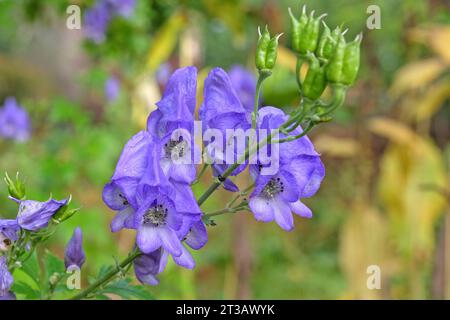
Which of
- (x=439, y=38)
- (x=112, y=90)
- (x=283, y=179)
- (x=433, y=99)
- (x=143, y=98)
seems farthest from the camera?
(x=112, y=90)

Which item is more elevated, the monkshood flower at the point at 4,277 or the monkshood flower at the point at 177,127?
the monkshood flower at the point at 177,127

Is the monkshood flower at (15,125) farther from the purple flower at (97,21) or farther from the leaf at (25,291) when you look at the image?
the leaf at (25,291)

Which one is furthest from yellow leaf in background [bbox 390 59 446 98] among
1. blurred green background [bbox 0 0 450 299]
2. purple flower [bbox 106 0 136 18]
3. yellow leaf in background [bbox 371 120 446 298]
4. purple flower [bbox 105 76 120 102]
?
purple flower [bbox 105 76 120 102]

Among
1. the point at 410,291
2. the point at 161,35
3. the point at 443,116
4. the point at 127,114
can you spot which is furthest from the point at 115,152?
the point at 443,116

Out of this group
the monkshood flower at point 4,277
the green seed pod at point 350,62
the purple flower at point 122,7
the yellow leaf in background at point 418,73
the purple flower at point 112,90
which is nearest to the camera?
the green seed pod at point 350,62

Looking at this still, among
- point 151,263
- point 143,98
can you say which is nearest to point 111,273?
point 151,263

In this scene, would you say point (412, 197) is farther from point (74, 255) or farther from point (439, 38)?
point (74, 255)

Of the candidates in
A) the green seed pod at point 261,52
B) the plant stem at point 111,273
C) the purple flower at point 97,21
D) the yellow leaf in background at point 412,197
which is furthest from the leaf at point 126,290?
the purple flower at point 97,21
